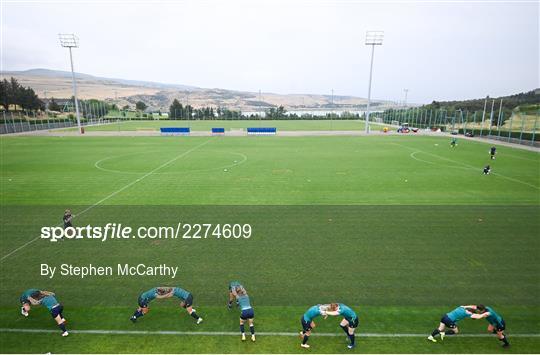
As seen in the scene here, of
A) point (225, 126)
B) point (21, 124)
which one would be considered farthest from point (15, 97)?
point (225, 126)

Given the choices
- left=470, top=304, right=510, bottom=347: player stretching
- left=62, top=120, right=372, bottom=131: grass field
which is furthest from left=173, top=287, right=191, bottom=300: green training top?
left=62, top=120, right=372, bottom=131: grass field

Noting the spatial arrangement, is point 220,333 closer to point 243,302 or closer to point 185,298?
point 243,302

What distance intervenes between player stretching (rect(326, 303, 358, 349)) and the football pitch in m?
0.47

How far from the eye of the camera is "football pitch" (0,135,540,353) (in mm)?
9297

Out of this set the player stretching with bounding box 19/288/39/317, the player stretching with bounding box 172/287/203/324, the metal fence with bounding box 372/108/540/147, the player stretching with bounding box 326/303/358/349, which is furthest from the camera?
the metal fence with bounding box 372/108/540/147

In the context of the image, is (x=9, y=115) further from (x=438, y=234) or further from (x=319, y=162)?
(x=438, y=234)

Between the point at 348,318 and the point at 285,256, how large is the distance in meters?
5.51

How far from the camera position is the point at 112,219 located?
711 inches

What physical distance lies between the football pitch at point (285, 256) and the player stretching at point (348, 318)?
0.47 m

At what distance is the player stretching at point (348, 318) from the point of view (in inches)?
330

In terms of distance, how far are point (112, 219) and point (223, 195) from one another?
722 centimetres

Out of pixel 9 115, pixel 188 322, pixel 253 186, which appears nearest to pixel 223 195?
pixel 253 186

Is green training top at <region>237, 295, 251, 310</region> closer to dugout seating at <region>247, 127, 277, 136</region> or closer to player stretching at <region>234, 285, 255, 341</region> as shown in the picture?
player stretching at <region>234, 285, 255, 341</region>

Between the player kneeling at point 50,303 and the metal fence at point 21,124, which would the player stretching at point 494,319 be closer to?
the player kneeling at point 50,303
